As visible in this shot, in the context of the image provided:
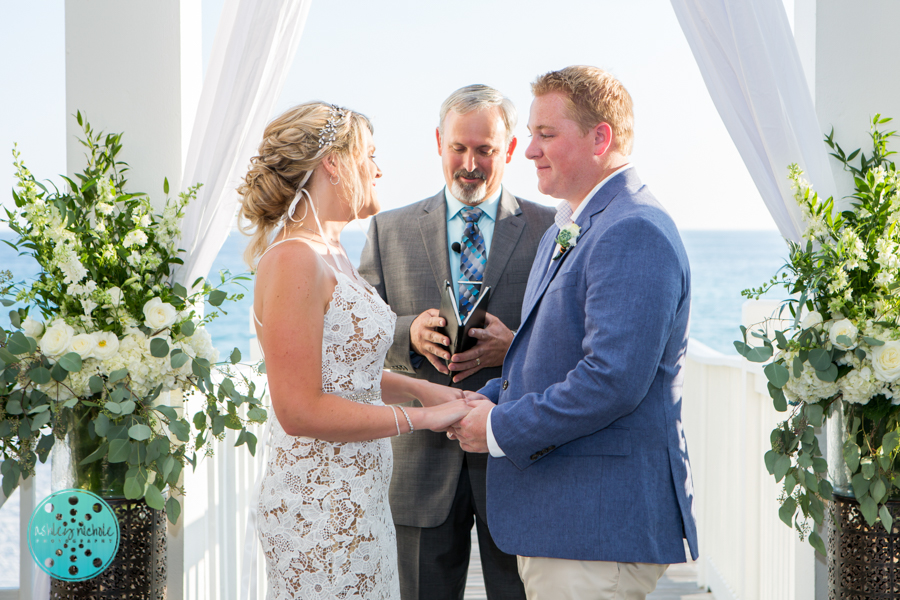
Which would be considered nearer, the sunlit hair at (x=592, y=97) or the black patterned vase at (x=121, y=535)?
the sunlit hair at (x=592, y=97)

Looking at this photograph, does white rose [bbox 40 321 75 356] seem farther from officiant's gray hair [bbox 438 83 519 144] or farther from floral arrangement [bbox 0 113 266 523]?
officiant's gray hair [bbox 438 83 519 144]

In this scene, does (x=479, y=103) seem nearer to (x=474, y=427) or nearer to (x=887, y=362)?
(x=474, y=427)

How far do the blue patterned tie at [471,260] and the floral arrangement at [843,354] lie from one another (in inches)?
34.8

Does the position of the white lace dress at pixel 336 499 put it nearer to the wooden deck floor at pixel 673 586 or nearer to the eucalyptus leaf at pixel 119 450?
the eucalyptus leaf at pixel 119 450

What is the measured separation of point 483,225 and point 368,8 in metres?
30.8

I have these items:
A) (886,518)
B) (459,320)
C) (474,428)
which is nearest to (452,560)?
(474,428)

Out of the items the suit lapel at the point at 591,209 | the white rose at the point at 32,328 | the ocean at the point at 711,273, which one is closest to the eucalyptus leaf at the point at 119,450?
the white rose at the point at 32,328

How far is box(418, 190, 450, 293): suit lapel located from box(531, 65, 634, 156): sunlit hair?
691 mm

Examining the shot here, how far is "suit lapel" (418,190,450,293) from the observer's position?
2.29 meters

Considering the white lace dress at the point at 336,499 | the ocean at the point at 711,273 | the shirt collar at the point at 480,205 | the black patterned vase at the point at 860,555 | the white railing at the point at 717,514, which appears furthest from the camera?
the ocean at the point at 711,273

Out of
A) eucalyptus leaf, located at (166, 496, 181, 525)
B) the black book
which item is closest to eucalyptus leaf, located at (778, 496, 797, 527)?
the black book

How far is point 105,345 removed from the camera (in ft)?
6.09

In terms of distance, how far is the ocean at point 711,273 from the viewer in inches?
977

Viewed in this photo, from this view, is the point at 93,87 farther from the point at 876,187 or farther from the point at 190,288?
the point at 876,187
